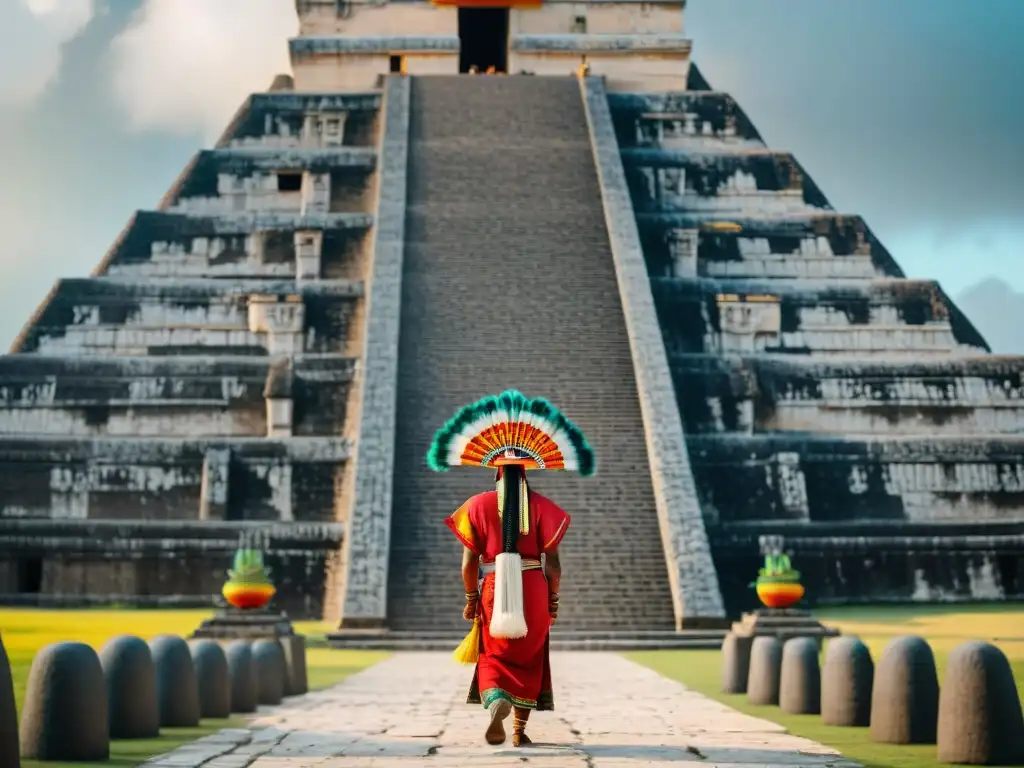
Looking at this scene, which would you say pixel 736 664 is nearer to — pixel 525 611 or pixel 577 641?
pixel 525 611

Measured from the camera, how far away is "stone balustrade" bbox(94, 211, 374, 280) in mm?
20438

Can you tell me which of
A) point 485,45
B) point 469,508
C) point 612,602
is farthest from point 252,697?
point 485,45

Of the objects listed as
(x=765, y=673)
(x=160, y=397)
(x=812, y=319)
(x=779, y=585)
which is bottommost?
(x=765, y=673)

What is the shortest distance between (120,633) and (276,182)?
38.7 feet

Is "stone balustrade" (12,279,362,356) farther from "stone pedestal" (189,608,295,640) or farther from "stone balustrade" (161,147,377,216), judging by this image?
"stone pedestal" (189,608,295,640)

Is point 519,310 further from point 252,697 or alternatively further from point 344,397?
point 252,697

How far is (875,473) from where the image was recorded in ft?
57.7

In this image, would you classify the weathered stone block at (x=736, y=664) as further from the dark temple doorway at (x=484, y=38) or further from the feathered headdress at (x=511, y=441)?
the dark temple doorway at (x=484, y=38)

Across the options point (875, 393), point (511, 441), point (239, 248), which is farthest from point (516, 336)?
point (511, 441)

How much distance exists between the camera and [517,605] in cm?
618

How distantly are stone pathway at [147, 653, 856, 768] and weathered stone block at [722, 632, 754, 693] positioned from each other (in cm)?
27

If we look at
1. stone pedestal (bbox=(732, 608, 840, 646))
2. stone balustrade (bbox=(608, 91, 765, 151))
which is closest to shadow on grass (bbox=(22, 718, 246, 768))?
stone pedestal (bbox=(732, 608, 840, 646))

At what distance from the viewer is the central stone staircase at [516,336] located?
14.3 m

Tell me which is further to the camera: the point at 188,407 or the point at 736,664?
the point at 188,407
